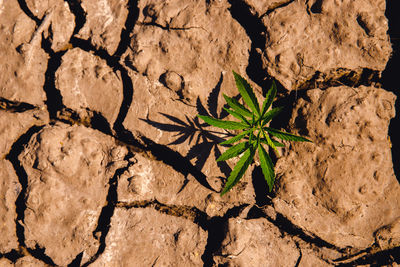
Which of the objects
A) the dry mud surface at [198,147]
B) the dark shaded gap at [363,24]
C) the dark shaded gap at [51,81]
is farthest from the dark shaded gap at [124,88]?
Result: the dark shaded gap at [363,24]

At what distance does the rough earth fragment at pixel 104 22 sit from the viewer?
2.19m

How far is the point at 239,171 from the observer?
5.96 ft

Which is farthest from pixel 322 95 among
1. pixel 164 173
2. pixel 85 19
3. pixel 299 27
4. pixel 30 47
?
pixel 30 47

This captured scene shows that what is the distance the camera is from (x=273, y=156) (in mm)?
2045

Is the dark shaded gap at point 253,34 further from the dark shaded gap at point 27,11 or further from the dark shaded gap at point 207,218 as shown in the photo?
the dark shaded gap at point 27,11

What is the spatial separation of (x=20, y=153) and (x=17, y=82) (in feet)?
1.84

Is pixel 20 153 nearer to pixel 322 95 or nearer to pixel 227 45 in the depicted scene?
pixel 227 45

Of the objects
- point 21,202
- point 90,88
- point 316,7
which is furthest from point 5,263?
point 316,7

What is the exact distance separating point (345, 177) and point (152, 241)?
1.41 meters

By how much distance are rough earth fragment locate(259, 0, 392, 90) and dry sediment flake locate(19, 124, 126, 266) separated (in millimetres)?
1392

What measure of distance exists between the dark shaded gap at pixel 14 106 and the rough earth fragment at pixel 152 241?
1098 mm

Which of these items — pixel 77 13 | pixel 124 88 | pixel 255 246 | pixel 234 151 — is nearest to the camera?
pixel 234 151

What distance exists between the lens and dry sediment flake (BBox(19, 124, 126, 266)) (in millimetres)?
2016

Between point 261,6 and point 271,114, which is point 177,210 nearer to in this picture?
point 271,114
